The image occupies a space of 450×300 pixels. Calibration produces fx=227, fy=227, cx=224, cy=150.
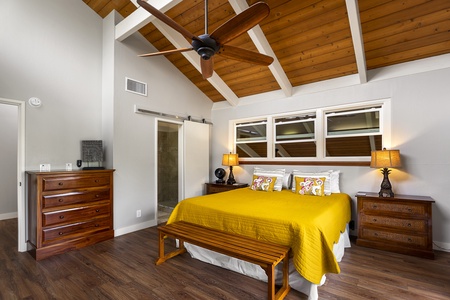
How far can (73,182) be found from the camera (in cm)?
307

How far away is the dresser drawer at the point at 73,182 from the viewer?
2871 mm

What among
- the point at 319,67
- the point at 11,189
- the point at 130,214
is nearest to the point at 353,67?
the point at 319,67

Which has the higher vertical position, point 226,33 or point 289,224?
point 226,33

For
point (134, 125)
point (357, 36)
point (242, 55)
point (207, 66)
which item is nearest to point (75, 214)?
point (134, 125)

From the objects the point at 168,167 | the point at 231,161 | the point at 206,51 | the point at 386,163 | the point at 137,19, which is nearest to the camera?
the point at 206,51

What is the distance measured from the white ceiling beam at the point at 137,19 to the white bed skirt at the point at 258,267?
305 centimetres

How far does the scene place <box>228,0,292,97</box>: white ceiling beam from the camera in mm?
2822

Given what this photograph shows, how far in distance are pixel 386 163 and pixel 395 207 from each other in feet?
1.90

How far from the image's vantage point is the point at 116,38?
3.65 meters

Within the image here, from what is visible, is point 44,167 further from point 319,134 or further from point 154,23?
point 319,134

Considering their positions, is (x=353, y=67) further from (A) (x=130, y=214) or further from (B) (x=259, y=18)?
(A) (x=130, y=214)

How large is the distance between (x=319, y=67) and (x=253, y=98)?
1.47 metres

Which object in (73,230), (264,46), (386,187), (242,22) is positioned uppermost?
(264,46)

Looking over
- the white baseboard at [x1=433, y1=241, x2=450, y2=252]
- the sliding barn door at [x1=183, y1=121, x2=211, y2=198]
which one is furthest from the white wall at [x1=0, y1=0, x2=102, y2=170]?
the white baseboard at [x1=433, y1=241, x2=450, y2=252]
